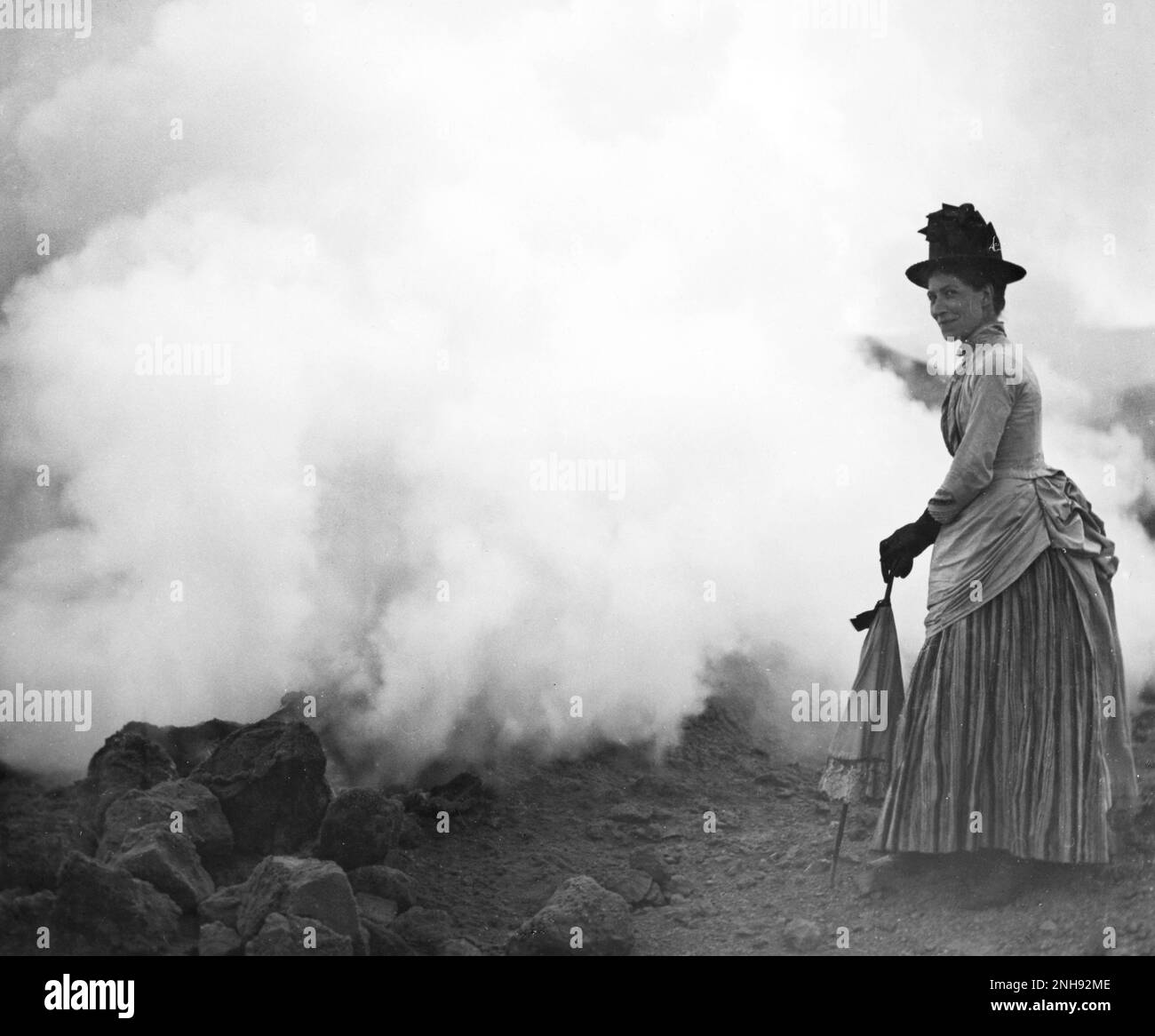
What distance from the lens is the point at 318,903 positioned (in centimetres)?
486

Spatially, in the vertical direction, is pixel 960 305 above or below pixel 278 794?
above

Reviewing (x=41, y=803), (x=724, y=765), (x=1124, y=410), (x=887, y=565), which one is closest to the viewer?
(x=887, y=565)

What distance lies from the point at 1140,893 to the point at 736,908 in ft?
4.72

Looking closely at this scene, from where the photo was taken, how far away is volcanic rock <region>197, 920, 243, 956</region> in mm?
4883

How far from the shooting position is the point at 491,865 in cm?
571

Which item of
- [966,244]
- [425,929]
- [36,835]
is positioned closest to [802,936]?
[425,929]

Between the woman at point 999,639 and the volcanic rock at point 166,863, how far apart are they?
2.51m

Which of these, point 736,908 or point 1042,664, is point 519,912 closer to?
point 736,908

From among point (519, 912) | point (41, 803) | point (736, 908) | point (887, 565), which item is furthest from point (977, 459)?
point (41, 803)

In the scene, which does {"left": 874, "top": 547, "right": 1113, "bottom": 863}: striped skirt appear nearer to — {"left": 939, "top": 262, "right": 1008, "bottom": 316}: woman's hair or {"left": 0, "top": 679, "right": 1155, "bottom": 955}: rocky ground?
{"left": 0, "top": 679, "right": 1155, "bottom": 955}: rocky ground

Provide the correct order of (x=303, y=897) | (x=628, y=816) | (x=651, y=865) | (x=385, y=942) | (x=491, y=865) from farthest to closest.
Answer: (x=628, y=816) → (x=491, y=865) → (x=651, y=865) → (x=385, y=942) → (x=303, y=897)

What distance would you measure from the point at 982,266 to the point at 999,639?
1.35m

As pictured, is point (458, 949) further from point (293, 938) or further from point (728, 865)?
point (728, 865)

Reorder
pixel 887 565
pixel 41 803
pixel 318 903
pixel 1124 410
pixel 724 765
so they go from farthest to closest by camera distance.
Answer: pixel 1124 410 < pixel 724 765 < pixel 41 803 < pixel 887 565 < pixel 318 903
